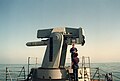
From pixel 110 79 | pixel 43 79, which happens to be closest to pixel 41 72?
pixel 43 79

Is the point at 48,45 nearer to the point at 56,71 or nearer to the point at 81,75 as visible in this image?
the point at 56,71

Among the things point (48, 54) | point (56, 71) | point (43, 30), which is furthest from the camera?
point (43, 30)

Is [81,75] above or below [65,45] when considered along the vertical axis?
below

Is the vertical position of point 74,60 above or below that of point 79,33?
below

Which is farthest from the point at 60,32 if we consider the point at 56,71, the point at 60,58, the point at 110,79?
the point at 110,79

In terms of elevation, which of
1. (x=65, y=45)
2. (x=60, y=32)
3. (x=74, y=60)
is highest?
(x=60, y=32)

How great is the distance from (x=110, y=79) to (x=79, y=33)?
396 cm

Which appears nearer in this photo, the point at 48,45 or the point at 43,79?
the point at 43,79

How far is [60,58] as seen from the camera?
12812mm

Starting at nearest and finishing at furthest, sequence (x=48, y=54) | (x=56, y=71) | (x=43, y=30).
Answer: (x=56, y=71)
(x=48, y=54)
(x=43, y=30)

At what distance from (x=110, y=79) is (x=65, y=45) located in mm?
3983

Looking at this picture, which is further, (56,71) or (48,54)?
(48,54)

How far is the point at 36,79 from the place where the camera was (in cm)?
1274

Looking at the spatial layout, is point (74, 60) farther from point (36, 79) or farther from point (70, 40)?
point (36, 79)
